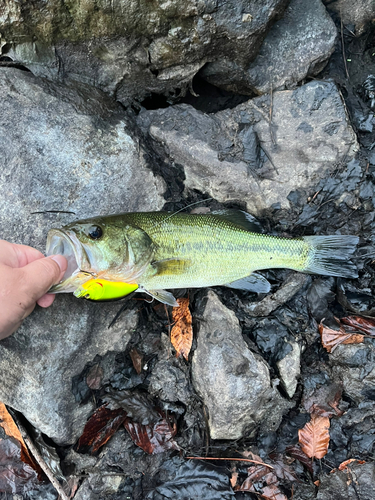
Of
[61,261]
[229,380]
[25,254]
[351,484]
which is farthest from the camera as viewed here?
[229,380]

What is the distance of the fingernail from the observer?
302 cm

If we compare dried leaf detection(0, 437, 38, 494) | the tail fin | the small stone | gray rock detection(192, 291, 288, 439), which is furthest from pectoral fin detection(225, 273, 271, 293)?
dried leaf detection(0, 437, 38, 494)

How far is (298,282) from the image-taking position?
392 centimetres

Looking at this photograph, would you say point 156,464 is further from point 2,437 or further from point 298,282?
point 298,282

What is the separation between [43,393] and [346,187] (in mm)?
4027

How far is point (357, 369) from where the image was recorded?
3.73 meters

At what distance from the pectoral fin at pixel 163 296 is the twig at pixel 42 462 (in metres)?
2.15

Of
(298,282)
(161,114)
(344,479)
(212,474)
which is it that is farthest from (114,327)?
(344,479)

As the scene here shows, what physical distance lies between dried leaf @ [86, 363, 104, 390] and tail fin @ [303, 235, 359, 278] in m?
2.61

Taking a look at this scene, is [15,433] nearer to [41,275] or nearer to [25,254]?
[25,254]

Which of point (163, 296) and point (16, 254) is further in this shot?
point (163, 296)

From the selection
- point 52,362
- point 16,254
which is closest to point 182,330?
point 52,362

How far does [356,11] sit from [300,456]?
5294mm

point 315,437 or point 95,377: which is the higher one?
point 95,377
